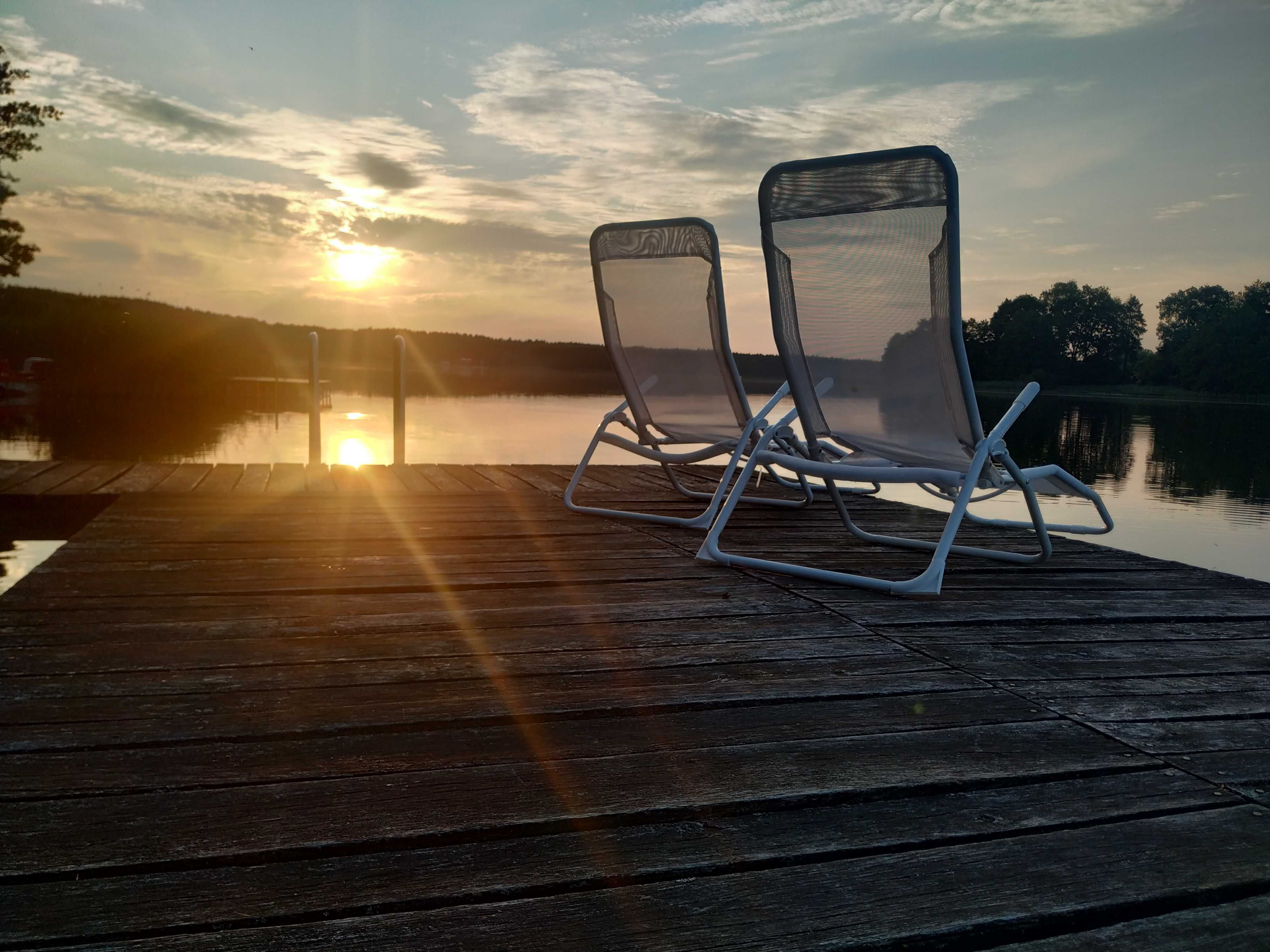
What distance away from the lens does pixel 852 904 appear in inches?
40.3

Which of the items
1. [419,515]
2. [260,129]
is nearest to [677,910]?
[419,515]

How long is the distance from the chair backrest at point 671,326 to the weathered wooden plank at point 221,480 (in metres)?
2.12

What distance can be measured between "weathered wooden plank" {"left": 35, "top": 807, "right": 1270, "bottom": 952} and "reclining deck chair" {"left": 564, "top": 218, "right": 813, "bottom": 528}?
2.46 metres

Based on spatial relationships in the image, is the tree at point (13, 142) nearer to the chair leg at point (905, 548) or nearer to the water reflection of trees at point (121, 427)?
the water reflection of trees at point (121, 427)

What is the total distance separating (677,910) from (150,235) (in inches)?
936

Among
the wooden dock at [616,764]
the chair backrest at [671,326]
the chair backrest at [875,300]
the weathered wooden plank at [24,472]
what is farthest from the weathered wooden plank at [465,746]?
the weathered wooden plank at [24,472]

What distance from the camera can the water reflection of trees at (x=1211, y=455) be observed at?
53.8ft

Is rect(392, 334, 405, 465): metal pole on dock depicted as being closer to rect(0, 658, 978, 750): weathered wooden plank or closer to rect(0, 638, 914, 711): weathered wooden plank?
rect(0, 638, 914, 711): weathered wooden plank

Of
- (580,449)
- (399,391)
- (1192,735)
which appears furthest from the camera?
(580,449)

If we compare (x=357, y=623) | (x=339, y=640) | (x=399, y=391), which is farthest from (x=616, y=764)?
(x=399, y=391)

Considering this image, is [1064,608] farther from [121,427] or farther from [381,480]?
[121,427]

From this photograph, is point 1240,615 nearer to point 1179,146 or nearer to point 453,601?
point 453,601

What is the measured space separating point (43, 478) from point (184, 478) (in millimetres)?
902

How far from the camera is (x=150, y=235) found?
69.1 feet
